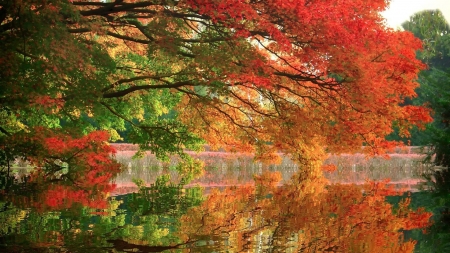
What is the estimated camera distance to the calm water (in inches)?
321

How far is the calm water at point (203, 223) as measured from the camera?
816 centimetres

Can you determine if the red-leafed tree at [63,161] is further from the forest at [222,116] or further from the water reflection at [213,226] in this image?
the water reflection at [213,226]

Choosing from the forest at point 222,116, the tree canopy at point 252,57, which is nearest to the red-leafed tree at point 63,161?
the forest at point 222,116

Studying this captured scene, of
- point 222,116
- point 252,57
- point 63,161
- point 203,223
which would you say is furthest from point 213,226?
point 222,116

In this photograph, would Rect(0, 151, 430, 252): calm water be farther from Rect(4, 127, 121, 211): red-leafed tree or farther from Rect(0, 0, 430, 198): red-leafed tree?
Rect(0, 0, 430, 198): red-leafed tree

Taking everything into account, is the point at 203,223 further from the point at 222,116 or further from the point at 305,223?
the point at 222,116

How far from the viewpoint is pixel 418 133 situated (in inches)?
1964

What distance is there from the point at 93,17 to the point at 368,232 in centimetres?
1001

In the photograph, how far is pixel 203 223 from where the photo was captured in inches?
414

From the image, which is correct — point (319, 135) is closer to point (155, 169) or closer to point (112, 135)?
point (112, 135)

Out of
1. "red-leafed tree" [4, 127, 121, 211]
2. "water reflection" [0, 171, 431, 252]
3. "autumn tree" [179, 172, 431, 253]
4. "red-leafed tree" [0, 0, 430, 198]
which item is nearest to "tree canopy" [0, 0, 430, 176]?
"red-leafed tree" [0, 0, 430, 198]

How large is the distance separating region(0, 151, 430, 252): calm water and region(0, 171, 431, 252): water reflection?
0.01 metres

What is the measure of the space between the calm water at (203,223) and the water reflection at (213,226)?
0.01 meters

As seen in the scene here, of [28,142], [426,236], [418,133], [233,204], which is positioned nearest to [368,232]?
[426,236]
